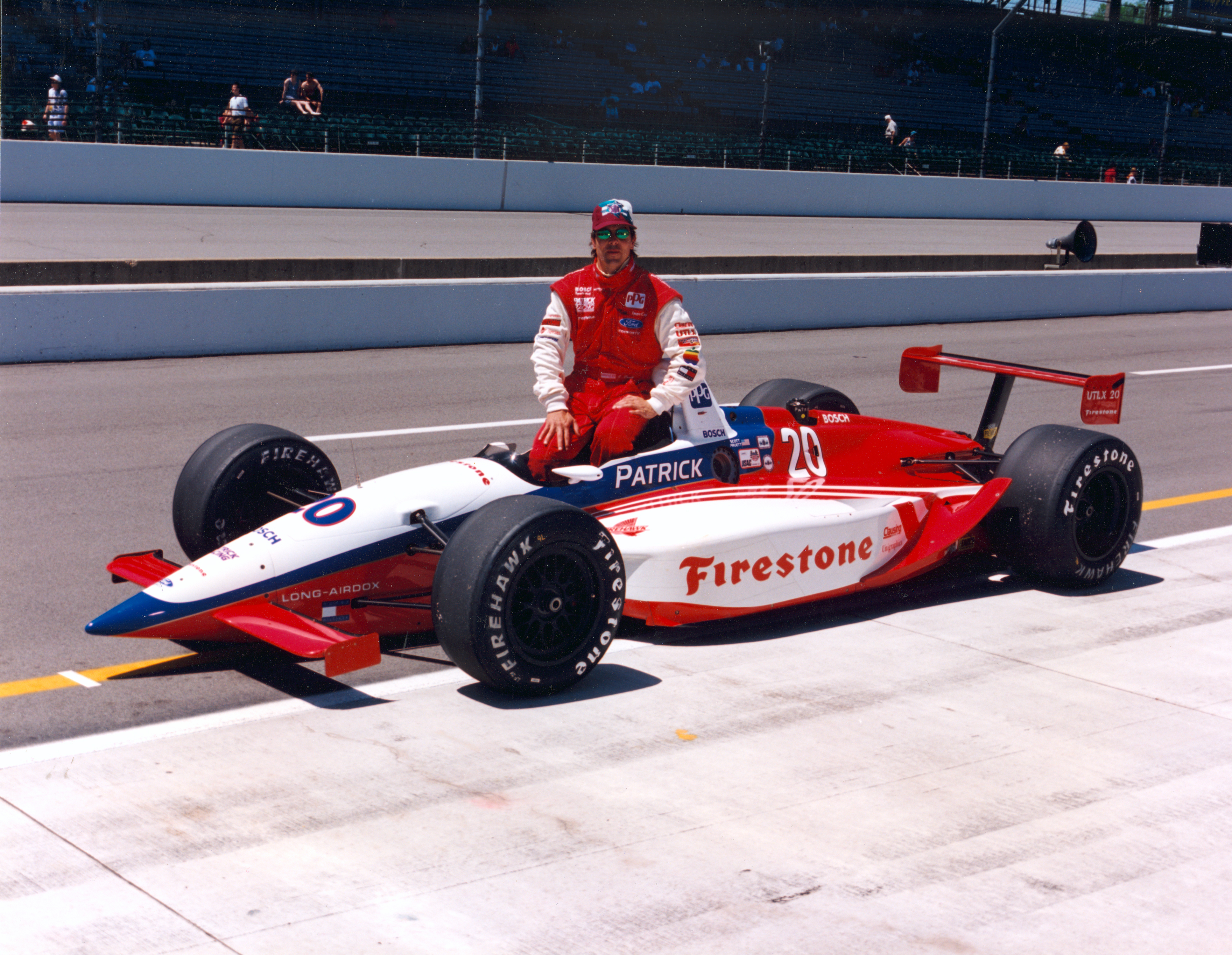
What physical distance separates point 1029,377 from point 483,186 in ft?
72.7

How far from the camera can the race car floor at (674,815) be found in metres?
3.42

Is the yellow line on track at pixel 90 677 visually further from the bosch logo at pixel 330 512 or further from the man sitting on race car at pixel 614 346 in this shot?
the man sitting on race car at pixel 614 346

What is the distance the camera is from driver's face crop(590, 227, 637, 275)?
19.1ft

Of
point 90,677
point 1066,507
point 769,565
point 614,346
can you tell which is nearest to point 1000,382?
point 1066,507

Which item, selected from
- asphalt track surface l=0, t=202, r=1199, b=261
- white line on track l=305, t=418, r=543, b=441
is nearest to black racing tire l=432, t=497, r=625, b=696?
white line on track l=305, t=418, r=543, b=441

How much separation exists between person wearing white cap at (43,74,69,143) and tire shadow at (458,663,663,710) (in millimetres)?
21841

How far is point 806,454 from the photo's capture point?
634 centimetres

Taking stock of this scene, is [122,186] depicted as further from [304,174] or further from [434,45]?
[434,45]

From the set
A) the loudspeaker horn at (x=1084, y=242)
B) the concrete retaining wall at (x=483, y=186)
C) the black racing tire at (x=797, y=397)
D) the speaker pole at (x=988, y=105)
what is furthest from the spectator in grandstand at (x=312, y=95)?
the black racing tire at (x=797, y=397)

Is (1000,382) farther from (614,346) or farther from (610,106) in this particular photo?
(610,106)

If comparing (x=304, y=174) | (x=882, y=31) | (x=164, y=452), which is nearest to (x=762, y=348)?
(x=164, y=452)

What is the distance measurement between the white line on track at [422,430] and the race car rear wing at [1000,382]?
3055 mm

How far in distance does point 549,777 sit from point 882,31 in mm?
49572

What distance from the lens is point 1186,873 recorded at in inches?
150
